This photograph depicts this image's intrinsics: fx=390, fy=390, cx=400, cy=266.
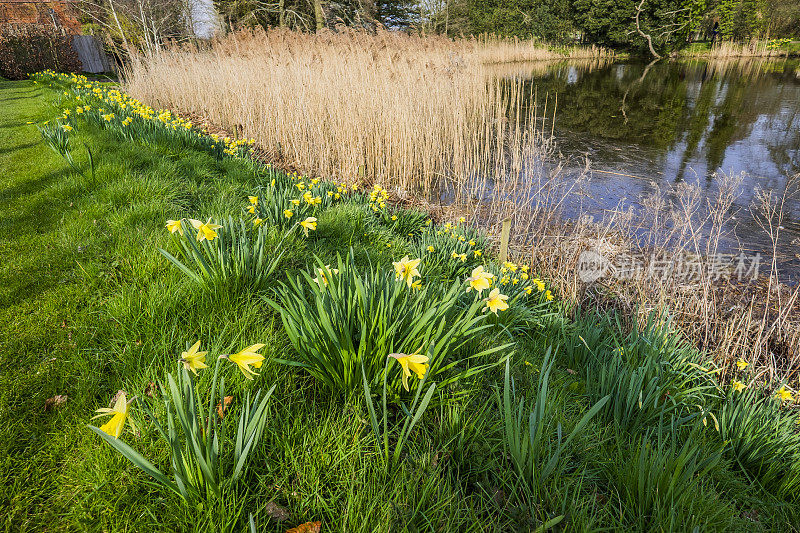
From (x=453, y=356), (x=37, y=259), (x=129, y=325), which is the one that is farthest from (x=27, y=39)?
(x=453, y=356)

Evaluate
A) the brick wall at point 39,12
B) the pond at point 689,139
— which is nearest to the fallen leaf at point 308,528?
the pond at point 689,139

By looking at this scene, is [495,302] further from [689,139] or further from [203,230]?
[689,139]

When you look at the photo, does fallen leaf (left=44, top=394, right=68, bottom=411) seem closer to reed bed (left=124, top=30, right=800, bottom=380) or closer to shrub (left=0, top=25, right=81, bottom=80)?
reed bed (left=124, top=30, right=800, bottom=380)

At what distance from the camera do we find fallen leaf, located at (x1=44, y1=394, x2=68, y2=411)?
1363mm

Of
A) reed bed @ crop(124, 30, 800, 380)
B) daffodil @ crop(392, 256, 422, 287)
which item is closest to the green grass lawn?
daffodil @ crop(392, 256, 422, 287)

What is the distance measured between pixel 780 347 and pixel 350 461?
3.26m

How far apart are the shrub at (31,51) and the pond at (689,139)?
56.7 ft

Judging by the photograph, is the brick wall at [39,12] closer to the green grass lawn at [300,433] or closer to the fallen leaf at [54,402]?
the green grass lawn at [300,433]

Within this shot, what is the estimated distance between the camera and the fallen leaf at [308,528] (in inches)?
40.4

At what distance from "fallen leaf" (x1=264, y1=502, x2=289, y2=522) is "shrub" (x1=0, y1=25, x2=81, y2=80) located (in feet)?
59.0

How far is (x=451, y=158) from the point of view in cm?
640

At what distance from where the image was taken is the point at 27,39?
14156mm

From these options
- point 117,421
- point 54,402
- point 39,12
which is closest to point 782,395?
point 117,421

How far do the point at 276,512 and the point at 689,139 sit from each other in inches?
369
